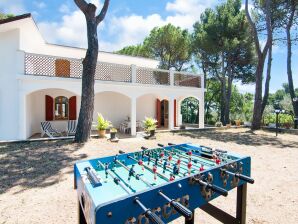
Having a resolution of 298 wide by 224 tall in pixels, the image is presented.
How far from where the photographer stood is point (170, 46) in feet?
84.9

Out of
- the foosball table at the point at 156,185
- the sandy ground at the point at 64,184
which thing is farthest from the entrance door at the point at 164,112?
the foosball table at the point at 156,185

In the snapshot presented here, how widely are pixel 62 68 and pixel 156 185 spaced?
12222mm

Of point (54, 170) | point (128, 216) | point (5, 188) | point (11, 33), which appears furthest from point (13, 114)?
point (128, 216)

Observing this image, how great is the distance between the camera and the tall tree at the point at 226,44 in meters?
21.8

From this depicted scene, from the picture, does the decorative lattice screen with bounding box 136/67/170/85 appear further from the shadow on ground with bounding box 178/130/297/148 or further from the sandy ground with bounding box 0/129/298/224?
the sandy ground with bounding box 0/129/298/224

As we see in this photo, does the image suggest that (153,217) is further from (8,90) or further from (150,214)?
(8,90)

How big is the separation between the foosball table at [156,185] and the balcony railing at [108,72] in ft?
32.3

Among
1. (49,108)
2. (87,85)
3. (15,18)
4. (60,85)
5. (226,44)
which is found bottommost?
(49,108)

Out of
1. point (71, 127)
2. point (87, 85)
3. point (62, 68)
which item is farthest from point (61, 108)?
point (87, 85)

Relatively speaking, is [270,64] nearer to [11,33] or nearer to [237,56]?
[237,56]

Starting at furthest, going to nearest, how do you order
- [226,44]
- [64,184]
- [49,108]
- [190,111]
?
1. [190,111]
2. [226,44]
3. [49,108]
4. [64,184]

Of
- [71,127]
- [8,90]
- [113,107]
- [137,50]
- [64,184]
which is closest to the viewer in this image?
[64,184]

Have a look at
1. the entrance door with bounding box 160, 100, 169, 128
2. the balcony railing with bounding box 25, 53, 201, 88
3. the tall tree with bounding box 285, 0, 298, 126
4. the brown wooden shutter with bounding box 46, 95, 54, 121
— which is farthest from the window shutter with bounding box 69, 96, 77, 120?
the tall tree with bounding box 285, 0, 298, 126

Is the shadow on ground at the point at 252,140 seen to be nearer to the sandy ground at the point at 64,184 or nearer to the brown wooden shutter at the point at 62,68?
the sandy ground at the point at 64,184
